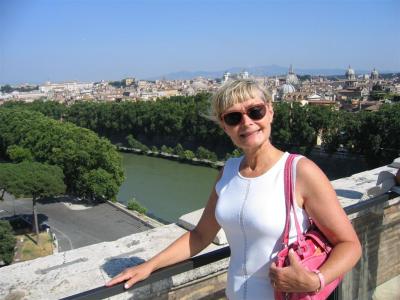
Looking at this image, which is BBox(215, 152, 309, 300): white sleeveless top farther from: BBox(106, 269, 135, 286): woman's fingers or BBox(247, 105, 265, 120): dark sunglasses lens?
BBox(106, 269, 135, 286): woman's fingers

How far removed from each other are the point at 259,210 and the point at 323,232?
152 mm

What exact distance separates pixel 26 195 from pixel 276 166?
45.9 ft

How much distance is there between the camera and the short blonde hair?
1167mm

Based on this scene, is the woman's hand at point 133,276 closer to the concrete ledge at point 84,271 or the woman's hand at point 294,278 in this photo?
the concrete ledge at point 84,271

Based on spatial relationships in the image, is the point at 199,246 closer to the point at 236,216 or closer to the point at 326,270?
the point at 236,216

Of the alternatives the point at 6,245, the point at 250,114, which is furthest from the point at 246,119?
the point at 6,245

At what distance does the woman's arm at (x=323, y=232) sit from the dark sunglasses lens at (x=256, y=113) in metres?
0.21

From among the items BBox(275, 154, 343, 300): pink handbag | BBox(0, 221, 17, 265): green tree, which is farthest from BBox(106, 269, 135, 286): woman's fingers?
BBox(0, 221, 17, 265): green tree

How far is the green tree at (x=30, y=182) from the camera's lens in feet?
44.9

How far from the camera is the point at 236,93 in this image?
1.17m

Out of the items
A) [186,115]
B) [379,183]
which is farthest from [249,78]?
[186,115]

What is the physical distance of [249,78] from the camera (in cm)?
123

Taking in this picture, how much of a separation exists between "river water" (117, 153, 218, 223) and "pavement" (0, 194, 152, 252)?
1701 mm

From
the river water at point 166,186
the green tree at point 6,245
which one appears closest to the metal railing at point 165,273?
the green tree at point 6,245
